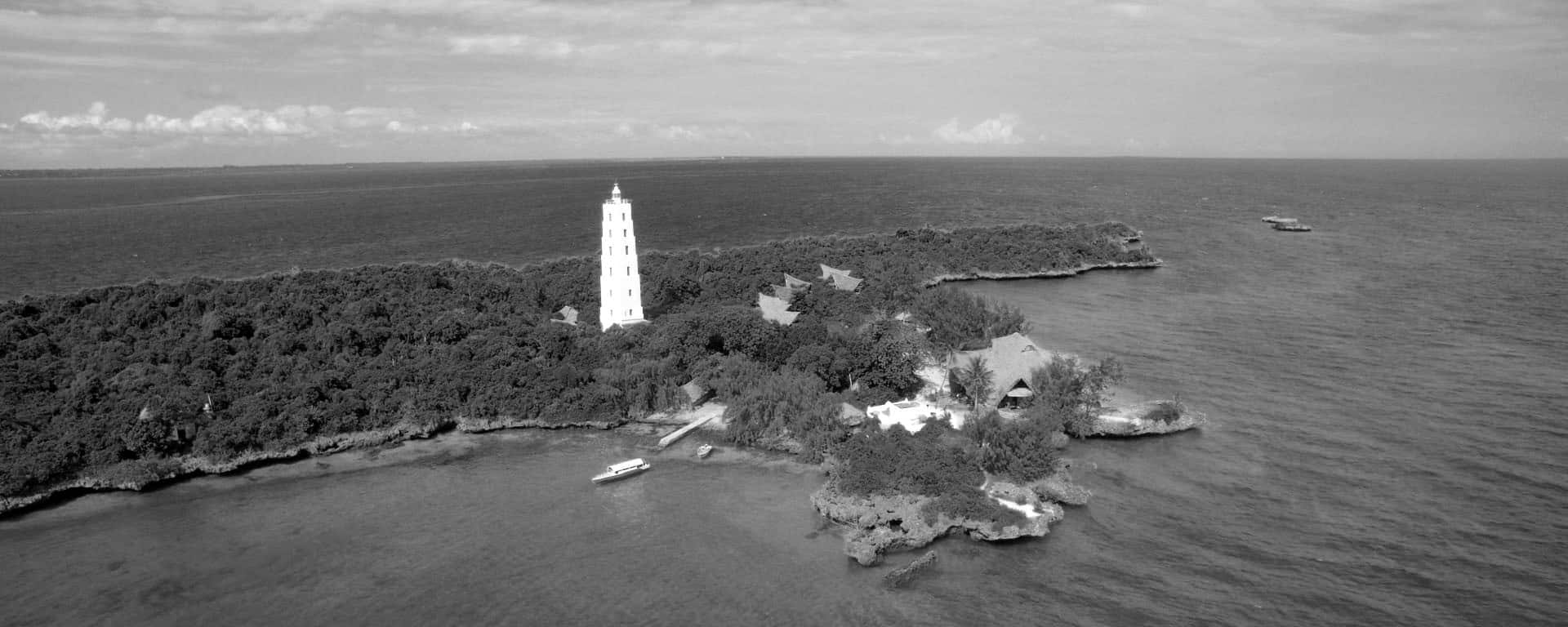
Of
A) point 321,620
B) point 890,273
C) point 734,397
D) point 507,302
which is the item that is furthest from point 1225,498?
point 507,302

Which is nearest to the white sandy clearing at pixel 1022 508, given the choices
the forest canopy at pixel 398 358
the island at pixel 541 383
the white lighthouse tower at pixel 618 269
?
the island at pixel 541 383

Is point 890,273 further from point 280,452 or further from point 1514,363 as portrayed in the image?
point 280,452

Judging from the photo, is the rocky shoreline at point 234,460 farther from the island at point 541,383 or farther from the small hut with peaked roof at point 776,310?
the small hut with peaked roof at point 776,310

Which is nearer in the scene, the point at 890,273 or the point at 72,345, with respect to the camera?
the point at 72,345

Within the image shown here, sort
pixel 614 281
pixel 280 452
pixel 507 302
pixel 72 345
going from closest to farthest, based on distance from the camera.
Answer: pixel 280 452
pixel 72 345
pixel 614 281
pixel 507 302

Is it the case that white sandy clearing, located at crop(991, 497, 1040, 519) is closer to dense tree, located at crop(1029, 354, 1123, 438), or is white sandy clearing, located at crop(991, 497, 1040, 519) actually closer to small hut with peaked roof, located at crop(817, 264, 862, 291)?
dense tree, located at crop(1029, 354, 1123, 438)

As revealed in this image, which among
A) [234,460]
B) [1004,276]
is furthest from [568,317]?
[1004,276]
